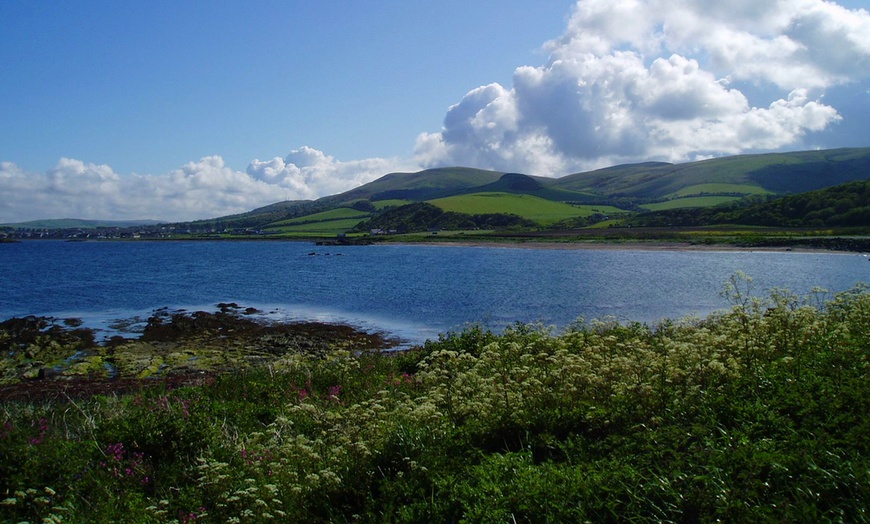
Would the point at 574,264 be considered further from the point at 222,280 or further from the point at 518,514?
the point at 518,514

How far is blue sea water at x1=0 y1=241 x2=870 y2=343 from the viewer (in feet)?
134

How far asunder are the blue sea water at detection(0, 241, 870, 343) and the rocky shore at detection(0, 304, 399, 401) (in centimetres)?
370

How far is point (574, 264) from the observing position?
78438 mm

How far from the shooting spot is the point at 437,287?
56.2 m

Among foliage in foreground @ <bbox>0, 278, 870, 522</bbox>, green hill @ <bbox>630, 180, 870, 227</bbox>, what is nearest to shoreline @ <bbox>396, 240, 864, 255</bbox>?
green hill @ <bbox>630, 180, 870, 227</bbox>

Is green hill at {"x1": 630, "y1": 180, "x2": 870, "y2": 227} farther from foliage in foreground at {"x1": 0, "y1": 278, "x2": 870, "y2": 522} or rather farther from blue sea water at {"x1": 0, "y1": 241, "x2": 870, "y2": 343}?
foliage in foreground at {"x1": 0, "y1": 278, "x2": 870, "y2": 522}

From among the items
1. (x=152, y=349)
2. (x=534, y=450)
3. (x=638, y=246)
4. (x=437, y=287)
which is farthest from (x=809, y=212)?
(x=534, y=450)

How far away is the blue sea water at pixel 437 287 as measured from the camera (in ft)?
134

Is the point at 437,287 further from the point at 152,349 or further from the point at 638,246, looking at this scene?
the point at 638,246

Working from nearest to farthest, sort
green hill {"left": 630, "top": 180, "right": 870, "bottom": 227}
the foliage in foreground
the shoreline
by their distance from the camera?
1. the foliage in foreground
2. the shoreline
3. green hill {"left": 630, "top": 180, "right": 870, "bottom": 227}

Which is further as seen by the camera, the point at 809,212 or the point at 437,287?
the point at 809,212

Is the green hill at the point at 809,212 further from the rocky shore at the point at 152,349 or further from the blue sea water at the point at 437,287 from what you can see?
the rocky shore at the point at 152,349

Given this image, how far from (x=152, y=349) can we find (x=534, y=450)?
28241mm

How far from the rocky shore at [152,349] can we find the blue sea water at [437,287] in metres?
3.70
